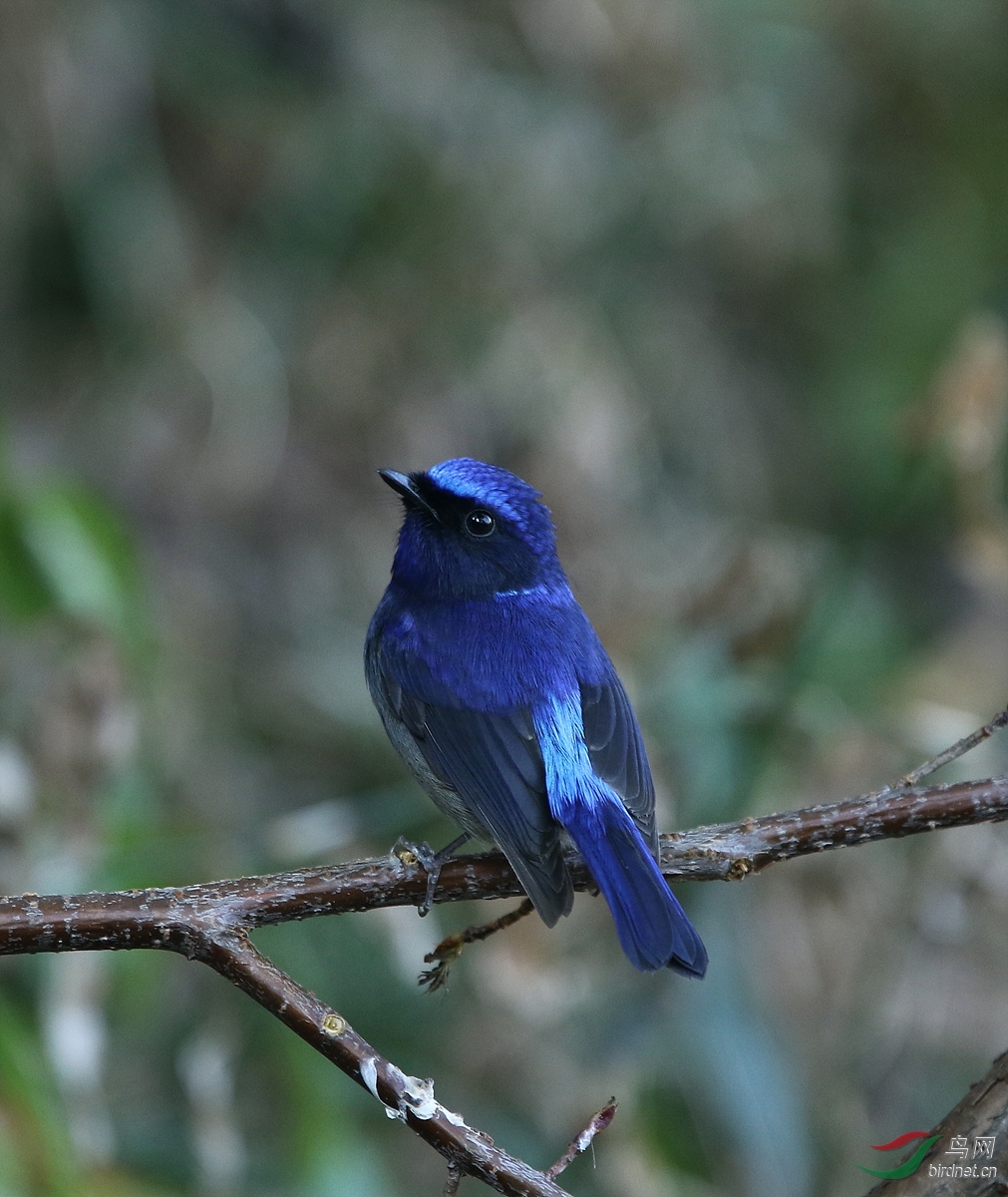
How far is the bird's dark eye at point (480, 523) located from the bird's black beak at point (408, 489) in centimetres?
8

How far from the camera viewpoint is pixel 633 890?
241 centimetres

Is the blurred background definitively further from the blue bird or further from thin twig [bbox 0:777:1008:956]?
thin twig [bbox 0:777:1008:956]

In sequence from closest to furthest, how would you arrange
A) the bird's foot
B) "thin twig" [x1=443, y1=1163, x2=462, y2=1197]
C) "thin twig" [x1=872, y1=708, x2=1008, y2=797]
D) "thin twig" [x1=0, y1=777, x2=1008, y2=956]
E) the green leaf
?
"thin twig" [x1=443, y1=1163, x2=462, y2=1197] < "thin twig" [x1=0, y1=777, x2=1008, y2=956] < "thin twig" [x1=872, y1=708, x2=1008, y2=797] < the bird's foot < the green leaf

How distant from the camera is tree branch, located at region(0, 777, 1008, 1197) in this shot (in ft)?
6.17

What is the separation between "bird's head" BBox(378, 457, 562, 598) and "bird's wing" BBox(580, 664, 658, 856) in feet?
1.30

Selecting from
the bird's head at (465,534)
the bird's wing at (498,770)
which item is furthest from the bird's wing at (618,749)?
the bird's head at (465,534)

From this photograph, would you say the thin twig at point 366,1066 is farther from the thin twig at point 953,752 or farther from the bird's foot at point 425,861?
the thin twig at point 953,752

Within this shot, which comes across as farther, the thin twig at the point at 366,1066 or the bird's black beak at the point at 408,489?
the bird's black beak at the point at 408,489

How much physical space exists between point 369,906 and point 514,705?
0.76 metres

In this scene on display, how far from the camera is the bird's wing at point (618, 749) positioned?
2701 millimetres

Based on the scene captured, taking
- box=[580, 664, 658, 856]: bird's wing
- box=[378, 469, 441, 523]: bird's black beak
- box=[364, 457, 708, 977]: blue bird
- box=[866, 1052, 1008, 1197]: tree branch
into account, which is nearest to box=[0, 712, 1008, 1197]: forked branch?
box=[364, 457, 708, 977]: blue bird

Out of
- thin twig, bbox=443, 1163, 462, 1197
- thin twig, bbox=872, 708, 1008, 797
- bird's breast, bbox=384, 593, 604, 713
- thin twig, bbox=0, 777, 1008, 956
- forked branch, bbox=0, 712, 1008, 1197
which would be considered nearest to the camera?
thin twig, bbox=443, 1163, 462, 1197

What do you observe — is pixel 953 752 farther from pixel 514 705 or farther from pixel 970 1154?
pixel 514 705

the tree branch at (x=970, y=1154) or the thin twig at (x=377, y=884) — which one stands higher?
the thin twig at (x=377, y=884)
